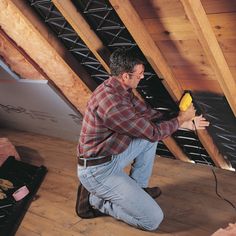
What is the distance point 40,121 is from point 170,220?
2.16 meters

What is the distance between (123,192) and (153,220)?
10.3 inches

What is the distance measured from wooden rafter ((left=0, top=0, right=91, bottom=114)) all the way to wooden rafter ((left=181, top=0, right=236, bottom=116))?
1.18 m

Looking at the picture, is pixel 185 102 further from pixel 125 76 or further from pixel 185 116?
pixel 125 76

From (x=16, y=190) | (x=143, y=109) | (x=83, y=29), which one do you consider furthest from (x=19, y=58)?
(x=143, y=109)

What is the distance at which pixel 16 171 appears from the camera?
121 inches

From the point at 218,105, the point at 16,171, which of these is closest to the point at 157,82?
the point at 218,105

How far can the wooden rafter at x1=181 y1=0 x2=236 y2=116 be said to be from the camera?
5.21 feet

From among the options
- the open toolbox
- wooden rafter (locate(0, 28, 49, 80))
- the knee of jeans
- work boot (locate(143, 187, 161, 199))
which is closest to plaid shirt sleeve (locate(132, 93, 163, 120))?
work boot (locate(143, 187, 161, 199))

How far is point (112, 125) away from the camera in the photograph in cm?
204

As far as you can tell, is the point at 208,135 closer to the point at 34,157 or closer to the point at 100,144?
the point at 100,144

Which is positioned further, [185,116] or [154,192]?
[154,192]

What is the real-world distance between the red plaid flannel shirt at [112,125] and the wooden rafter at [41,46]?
2.22 ft

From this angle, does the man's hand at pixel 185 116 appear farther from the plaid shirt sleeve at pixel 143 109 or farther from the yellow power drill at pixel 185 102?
the plaid shirt sleeve at pixel 143 109

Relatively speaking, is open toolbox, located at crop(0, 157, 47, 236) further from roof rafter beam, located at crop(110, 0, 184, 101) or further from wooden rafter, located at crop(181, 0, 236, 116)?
wooden rafter, located at crop(181, 0, 236, 116)
